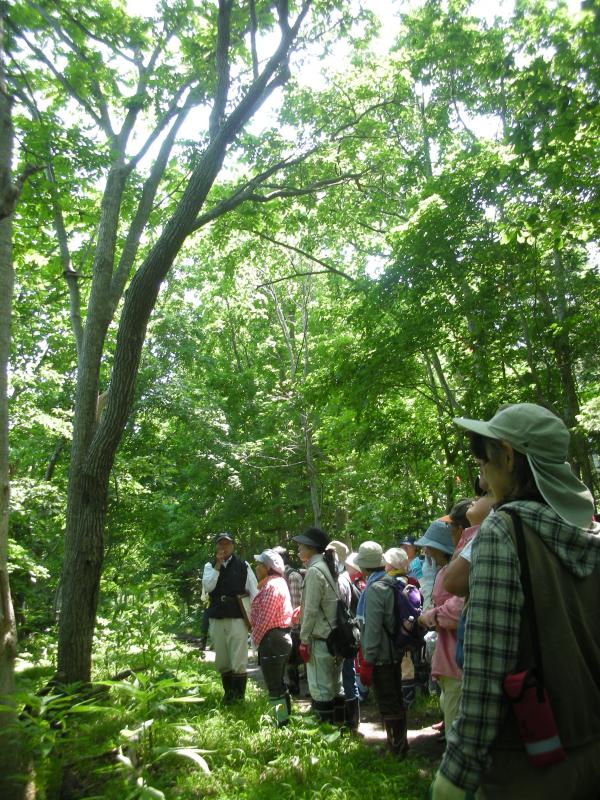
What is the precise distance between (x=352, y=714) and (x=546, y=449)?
5.35 m

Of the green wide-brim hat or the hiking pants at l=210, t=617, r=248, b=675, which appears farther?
the hiking pants at l=210, t=617, r=248, b=675

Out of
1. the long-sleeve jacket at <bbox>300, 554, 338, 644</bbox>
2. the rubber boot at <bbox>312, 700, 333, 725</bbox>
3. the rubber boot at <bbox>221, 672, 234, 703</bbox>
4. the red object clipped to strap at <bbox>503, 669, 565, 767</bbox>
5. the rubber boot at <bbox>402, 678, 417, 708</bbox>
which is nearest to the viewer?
the red object clipped to strap at <bbox>503, 669, 565, 767</bbox>

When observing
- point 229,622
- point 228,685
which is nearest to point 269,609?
point 229,622

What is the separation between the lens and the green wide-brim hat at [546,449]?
1768 mm

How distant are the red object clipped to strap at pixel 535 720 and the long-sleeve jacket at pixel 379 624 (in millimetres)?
3550

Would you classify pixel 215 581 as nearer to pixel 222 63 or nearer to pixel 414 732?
pixel 414 732

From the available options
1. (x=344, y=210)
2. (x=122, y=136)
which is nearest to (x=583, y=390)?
(x=344, y=210)

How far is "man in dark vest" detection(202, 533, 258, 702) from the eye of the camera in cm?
712

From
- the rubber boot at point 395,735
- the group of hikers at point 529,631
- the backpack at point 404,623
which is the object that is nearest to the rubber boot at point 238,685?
the rubber boot at point 395,735

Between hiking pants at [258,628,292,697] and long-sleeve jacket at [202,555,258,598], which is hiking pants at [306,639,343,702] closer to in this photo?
hiking pants at [258,628,292,697]

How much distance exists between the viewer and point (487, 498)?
2.95 meters

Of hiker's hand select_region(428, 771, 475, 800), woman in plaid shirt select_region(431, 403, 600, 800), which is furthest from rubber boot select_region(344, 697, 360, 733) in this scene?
woman in plaid shirt select_region(431, 403, 600, 800)

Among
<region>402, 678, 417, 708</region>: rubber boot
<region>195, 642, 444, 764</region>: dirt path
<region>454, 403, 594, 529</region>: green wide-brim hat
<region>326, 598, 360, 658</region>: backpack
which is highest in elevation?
<region>454, 403, 594, 529</region>: green wide-brim hat

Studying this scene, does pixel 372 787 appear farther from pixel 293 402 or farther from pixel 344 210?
pixel 293 402
